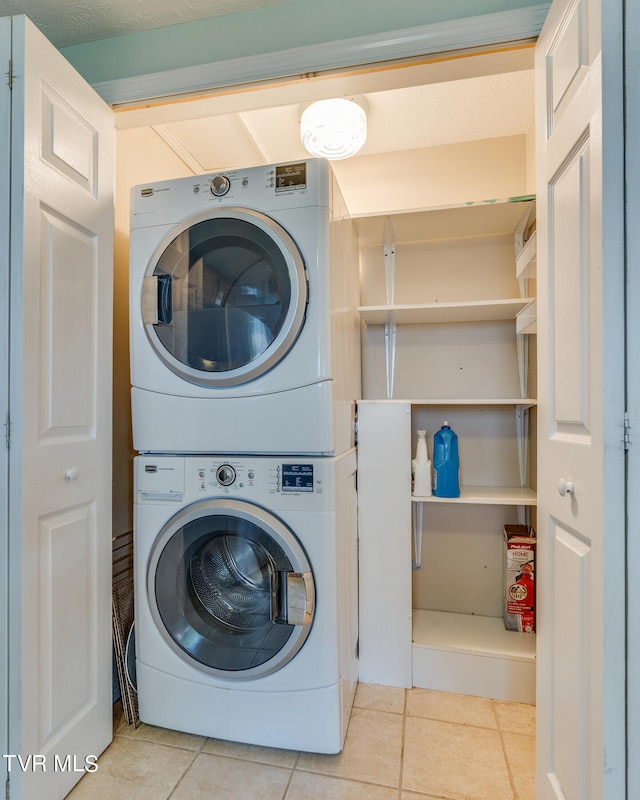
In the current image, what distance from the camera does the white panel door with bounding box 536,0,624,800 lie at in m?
0.82

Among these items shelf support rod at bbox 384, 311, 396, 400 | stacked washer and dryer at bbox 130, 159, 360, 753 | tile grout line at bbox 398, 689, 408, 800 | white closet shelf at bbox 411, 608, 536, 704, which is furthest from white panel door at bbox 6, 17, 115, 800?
shelf support rod at bbox 384, 311, 396, 400

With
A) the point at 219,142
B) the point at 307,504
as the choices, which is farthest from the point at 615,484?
the point at 219,142

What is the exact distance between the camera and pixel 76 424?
1362 millimetres

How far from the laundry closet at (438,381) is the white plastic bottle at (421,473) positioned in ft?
0.19

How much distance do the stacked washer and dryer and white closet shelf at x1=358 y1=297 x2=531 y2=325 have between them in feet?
1.63

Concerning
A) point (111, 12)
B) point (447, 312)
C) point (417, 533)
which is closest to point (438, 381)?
point (447, 312)

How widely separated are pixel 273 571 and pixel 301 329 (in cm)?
77

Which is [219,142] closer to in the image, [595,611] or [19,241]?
[19,241]

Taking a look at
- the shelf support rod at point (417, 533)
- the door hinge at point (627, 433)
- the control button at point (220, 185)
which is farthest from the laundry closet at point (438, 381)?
the door hinge at point (627, 433)

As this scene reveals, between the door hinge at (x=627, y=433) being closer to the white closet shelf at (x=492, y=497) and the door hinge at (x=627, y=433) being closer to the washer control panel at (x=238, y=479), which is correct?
the washer control panel at (x=238, y=479)

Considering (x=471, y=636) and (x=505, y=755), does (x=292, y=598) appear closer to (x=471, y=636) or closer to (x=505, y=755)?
(x=505, y=755)

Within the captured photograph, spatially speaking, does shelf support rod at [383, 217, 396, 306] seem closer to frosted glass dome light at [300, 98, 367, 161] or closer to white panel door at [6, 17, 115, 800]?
frosted glass dome light at [300, 98, 367, 161]

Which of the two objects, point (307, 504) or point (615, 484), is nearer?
point (615, 484)

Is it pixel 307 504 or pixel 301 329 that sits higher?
pixel 301 329
